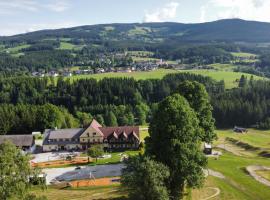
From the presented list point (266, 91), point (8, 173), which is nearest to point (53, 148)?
point (8, 173)

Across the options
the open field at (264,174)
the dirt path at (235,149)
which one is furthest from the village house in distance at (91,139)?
the open field at (264,174)

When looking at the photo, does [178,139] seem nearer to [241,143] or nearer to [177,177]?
[177,177]

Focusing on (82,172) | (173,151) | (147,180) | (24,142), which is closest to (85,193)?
(173,151)

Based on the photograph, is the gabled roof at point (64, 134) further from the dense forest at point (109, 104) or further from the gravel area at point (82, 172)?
the gravel area at point (82, 172)

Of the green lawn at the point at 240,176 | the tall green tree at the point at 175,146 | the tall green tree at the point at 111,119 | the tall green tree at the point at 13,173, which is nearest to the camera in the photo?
the tall green tree at the point at 13,173

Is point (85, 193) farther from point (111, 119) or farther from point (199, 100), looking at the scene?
point (111, 119)
